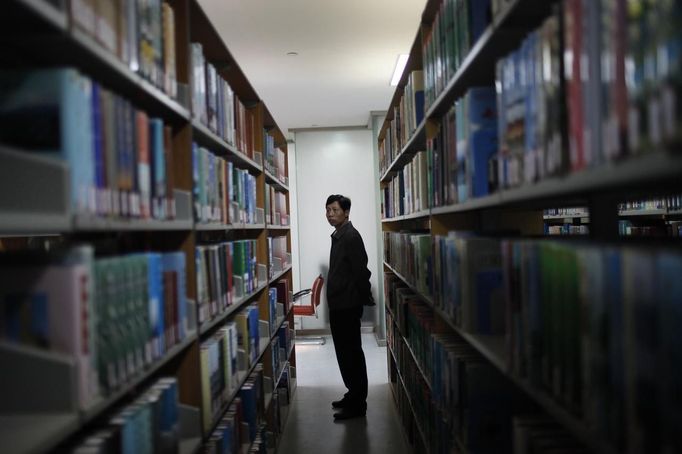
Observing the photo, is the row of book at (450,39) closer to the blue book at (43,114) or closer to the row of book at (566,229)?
the blue book at (43,114)

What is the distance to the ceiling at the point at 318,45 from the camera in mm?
3680

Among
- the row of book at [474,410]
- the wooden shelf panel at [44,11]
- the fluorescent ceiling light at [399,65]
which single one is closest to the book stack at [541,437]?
the row of book at [474,410]

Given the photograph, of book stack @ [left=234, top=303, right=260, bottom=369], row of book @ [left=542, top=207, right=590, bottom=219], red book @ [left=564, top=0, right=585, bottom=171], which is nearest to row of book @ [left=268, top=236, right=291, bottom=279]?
book stack @ [left=234, top=303, right=260, bottom=369]

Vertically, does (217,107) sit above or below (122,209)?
above

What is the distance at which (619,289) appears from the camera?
788 mm

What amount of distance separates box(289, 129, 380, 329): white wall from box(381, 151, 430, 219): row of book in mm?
3094

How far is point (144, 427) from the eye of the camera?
126cm

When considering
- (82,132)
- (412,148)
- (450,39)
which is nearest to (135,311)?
(82,132)

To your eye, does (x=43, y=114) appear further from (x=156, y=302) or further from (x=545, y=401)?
(x=545, y=401)

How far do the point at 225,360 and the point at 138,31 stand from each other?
127 centimetres

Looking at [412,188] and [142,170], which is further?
[412,188]

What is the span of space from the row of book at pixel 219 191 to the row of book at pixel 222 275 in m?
0.12

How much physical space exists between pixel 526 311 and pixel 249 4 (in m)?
3.05

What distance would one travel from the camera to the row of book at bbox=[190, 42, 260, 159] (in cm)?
189
